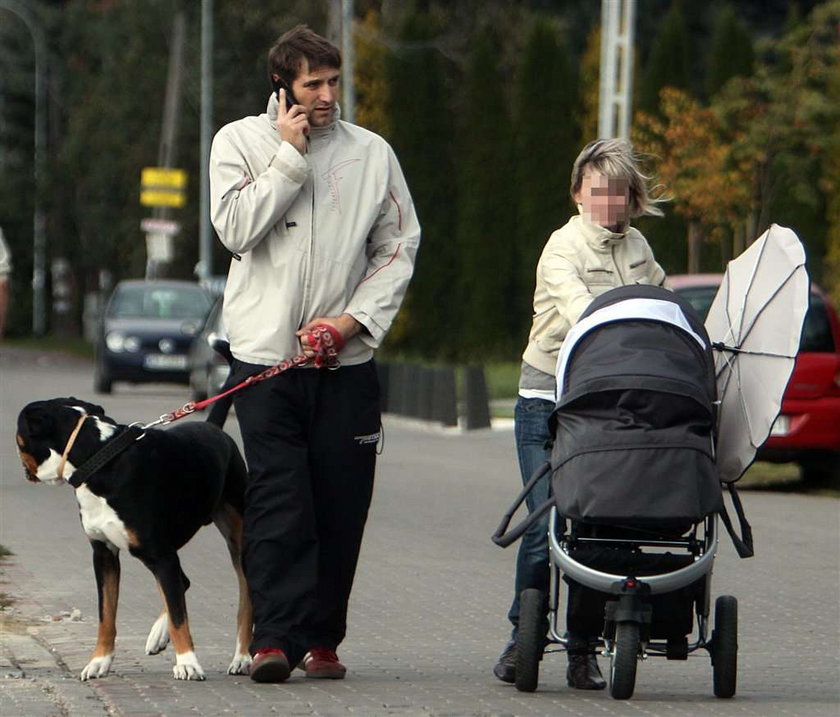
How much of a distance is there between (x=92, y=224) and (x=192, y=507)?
61.3 m

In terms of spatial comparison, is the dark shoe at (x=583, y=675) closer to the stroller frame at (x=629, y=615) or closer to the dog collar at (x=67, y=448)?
the stroller frame at (x=629, y=615)

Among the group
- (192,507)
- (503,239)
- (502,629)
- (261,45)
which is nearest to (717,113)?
(503,239)

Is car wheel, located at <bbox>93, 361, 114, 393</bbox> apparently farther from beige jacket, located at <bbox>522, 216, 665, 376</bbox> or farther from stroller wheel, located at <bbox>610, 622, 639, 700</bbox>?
stroller wheel, located at <bbox>610, 622, 639, 700</bbox>

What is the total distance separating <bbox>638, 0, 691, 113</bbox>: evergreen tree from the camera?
37.4 m

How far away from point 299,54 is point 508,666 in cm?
218

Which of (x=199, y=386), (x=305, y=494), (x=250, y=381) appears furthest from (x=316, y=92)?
(x=199, y=386)

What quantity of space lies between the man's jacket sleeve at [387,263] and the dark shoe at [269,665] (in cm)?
106

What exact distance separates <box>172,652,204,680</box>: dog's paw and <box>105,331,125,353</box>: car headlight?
21058 mm

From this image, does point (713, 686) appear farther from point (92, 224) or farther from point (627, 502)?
point (92, 224)

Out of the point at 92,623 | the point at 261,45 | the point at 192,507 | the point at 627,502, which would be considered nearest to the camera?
the point at 627,502

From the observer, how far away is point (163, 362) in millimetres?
27641

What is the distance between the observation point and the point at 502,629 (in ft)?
28.3

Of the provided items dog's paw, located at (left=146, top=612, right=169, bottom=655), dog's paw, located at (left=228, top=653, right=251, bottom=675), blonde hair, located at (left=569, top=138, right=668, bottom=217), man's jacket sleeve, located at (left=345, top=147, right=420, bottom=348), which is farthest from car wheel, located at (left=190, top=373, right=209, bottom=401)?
blonde hair, located at (left=569, top=138, right=668, bottom=217)

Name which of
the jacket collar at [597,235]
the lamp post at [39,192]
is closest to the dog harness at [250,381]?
the jacket collar at [597,235]
